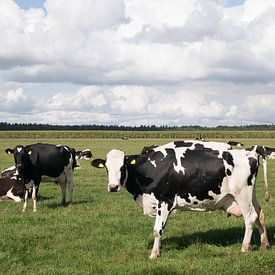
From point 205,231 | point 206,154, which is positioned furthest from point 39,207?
point 206,154

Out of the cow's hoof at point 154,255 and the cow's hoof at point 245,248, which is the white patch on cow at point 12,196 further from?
the cow's hoof at point 245,248

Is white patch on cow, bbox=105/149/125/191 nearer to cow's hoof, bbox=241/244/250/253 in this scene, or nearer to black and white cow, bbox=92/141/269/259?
black and white cow, bbox=92/141/269/259

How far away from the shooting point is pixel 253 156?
11320mm

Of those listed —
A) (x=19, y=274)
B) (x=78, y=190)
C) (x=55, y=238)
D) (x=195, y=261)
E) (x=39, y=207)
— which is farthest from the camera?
(x=78, y=190)

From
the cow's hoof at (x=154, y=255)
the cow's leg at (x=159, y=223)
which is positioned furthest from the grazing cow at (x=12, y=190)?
the cow's hoof at (x=154, y=255)

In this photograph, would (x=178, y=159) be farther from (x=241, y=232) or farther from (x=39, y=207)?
(x=39, y=207)

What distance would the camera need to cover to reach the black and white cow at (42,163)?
59.2 feet

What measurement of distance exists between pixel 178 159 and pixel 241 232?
2943 mm

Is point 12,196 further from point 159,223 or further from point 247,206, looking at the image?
point 247,206

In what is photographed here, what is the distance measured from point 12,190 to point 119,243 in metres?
9.60

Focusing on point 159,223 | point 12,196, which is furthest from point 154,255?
point 12,196

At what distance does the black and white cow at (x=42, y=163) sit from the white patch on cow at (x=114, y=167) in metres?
7.09

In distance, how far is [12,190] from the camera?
19906 mm

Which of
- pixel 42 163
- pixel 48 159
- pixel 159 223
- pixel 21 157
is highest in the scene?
pixel 21 157
